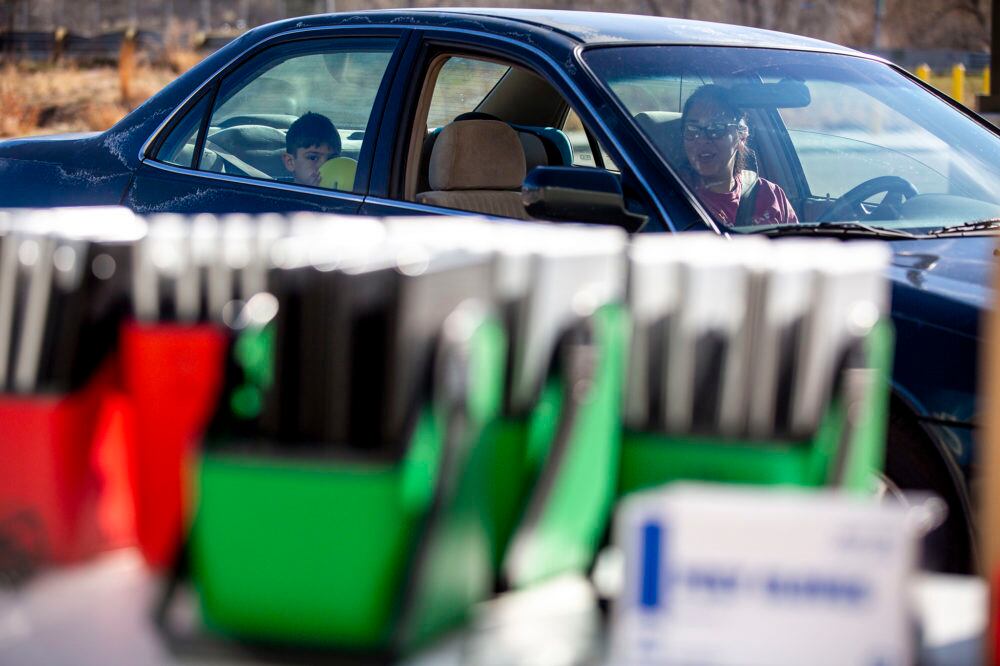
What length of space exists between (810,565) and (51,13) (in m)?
51.6

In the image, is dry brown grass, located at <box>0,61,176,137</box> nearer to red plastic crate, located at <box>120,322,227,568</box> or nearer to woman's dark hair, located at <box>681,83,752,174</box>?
woman's dark hair, located at <box>681,83,752,174</box>

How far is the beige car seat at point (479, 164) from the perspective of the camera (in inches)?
163

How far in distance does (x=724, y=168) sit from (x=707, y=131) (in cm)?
11

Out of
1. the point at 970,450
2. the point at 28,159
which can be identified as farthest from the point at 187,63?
the point at 970,450

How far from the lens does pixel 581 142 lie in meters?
4.58

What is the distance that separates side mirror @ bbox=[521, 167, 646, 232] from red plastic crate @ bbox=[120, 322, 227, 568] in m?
1.81

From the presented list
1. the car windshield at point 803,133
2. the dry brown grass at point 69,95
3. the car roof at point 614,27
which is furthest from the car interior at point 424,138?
the dry brown grass at point 69,95

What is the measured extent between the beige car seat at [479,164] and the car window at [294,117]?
29cm

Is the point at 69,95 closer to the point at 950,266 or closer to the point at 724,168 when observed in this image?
the point at 724,168

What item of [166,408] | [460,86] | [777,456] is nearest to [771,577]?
[777,456]

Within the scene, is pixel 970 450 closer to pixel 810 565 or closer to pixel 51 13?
pixel 810 565

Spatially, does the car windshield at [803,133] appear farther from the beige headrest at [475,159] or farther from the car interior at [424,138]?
the beige headrest at [475,159]

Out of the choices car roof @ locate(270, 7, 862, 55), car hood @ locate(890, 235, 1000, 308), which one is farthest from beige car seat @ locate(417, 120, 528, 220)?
car hood @ locate(890, 235, 1000, 308)

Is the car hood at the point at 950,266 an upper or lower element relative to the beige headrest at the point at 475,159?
lower
